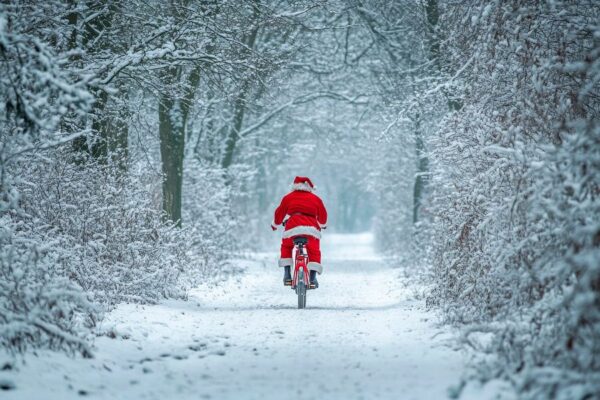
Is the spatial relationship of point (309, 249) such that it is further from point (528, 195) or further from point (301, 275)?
point (528, 195)

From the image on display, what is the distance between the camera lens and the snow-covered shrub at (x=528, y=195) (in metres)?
5.20

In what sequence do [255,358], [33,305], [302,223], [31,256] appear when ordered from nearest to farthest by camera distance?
1. [33,305]
2. [255,358]
3. [31,256]
4. [302,223]

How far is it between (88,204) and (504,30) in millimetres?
6122

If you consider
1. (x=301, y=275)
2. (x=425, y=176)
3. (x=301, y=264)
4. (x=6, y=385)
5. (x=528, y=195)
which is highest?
(x=425, y=176)

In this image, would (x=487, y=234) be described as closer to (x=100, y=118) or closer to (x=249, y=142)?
(x=100, y=118)

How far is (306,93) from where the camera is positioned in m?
22.5

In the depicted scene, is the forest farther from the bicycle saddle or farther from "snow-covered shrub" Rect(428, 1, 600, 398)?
the bicycle saddle

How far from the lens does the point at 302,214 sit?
11422 mm

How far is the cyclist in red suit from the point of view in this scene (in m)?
11.2

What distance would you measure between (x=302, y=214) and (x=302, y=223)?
0.20 meters

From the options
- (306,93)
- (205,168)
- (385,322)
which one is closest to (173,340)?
(385,322)

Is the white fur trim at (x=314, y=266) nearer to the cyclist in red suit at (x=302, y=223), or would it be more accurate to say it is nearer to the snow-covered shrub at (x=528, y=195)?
the cyclist in red suit at (x=302, y=223)

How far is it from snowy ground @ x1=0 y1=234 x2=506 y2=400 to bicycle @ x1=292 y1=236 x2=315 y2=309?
30 cm

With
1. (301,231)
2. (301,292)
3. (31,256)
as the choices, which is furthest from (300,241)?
(31,256)
